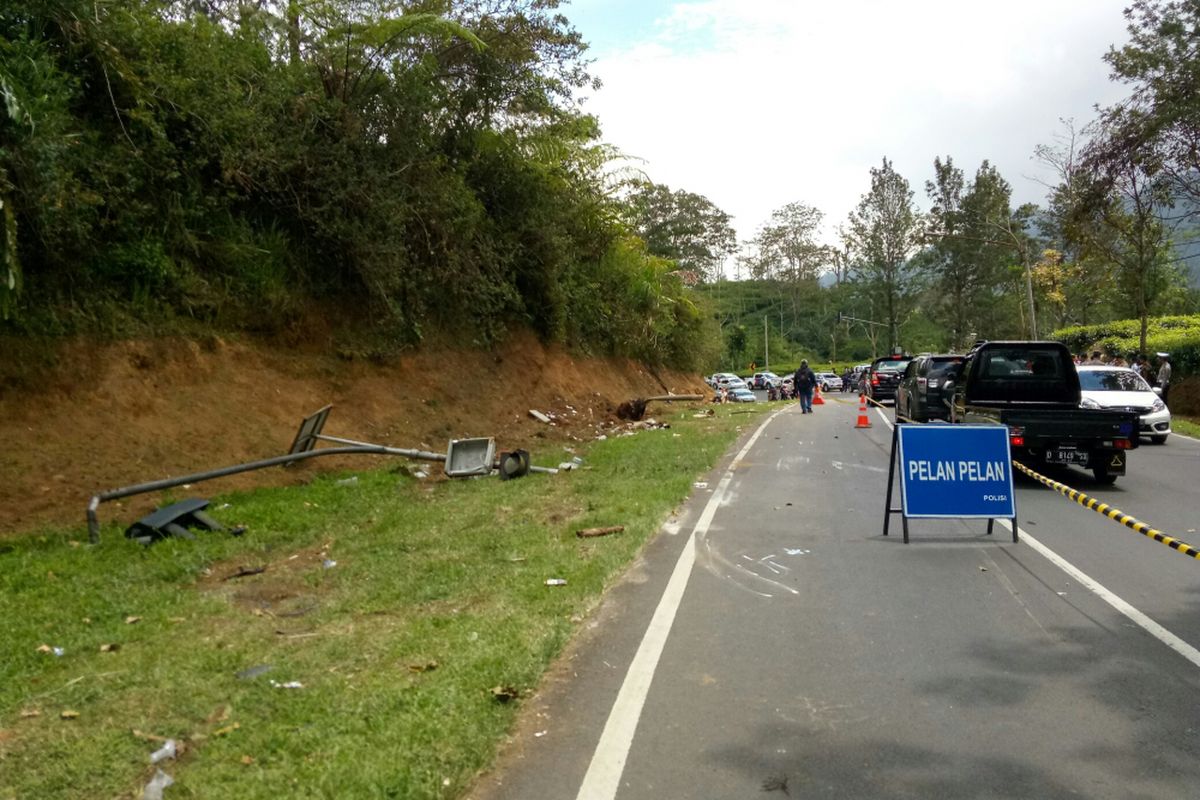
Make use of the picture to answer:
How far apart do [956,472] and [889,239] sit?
66600 millimetres

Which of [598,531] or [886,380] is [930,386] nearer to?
[598,531]

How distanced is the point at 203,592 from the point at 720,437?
557 inches

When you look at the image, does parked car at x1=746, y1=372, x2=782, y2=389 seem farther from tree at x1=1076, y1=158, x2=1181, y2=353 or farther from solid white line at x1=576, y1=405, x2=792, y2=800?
solid white line at x1=576, y1=405, x2=792, y2=800

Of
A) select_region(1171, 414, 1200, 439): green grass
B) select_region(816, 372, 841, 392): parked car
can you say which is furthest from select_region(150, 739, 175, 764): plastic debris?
select_region(816, 372, 841, 392): parked car

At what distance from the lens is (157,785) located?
412 cm

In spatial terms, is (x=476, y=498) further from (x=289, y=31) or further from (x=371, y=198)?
(x=289, y=31)

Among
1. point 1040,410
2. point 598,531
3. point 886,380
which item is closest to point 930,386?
point 1040,410

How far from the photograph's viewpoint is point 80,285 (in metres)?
12.4

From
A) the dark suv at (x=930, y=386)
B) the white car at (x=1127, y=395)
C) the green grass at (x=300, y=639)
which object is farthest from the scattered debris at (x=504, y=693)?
the white car at (x=1127, y=395)

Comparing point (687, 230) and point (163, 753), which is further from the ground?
point (687, 230)

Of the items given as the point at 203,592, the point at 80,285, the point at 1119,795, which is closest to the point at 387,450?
the point at 80,285

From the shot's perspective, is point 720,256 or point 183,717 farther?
point 720,256

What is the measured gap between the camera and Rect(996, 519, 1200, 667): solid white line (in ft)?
19.7

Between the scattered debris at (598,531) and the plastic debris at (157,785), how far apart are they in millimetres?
5450
